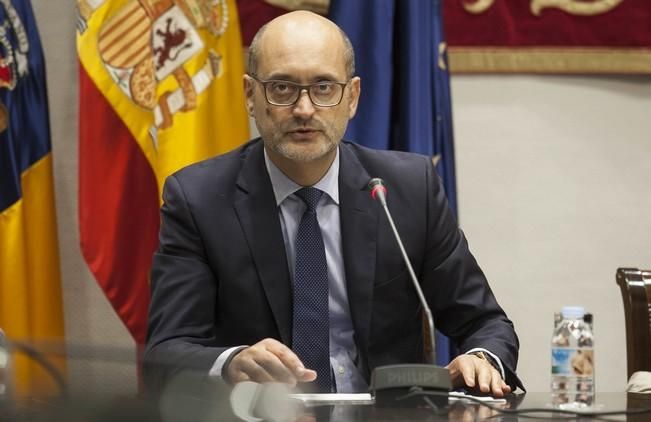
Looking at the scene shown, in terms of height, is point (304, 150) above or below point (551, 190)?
below

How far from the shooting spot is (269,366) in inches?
81.7

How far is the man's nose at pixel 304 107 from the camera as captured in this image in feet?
8.73

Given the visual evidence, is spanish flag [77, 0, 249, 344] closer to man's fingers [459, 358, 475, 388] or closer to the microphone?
man's fingers [459, 358, 475, 388]

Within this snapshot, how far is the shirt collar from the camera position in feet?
9.02

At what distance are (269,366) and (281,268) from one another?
0.59 m

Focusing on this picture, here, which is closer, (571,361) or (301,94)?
(571,361)

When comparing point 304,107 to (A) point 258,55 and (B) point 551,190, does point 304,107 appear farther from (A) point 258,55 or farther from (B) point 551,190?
(B) point 551,190

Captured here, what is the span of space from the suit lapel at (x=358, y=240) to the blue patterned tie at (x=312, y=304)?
0.25ft

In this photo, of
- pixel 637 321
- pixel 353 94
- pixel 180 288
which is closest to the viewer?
pixel 180 288

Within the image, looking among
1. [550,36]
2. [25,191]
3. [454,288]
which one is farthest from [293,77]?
[550,36]

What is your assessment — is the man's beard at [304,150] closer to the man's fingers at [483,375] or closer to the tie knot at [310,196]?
the tie knot at [310,196]

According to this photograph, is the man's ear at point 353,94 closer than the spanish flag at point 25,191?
Yes

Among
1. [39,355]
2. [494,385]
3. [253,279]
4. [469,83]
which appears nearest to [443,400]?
[494,385]

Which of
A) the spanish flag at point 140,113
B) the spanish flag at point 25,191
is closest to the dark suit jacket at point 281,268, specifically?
the spanish flag at point 140,113
